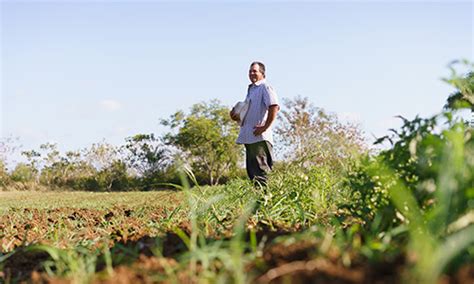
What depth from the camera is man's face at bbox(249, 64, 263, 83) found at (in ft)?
27.6

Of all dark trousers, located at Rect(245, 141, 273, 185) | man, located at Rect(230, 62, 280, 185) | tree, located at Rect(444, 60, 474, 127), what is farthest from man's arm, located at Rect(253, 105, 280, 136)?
tree, located at Rect(444, 60, 474, 127)

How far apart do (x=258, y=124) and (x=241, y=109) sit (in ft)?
1.20

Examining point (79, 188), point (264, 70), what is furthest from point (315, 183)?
point (79, 188)

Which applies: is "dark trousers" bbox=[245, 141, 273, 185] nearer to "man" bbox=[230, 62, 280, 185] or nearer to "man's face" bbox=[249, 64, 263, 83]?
"man" bbox=[230, 62, 280, 185]

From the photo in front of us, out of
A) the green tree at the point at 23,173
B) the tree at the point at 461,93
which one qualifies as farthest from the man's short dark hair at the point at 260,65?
the green tree at the point at 23,173

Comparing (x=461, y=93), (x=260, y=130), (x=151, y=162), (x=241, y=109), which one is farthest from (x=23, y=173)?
(x=461, y=93)

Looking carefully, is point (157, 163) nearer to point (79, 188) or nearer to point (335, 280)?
point (79, 188)

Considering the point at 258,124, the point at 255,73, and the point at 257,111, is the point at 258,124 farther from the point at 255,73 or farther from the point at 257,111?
the point at 255,73

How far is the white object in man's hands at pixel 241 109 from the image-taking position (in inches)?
330

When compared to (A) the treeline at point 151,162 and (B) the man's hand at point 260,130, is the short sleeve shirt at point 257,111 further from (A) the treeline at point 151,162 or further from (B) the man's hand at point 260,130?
(A) the treeline at point 151,162

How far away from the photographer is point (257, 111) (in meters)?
8.34

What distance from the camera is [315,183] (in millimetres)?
5340

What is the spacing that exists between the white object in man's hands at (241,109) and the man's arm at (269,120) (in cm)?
39

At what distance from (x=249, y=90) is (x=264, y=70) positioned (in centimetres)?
40
